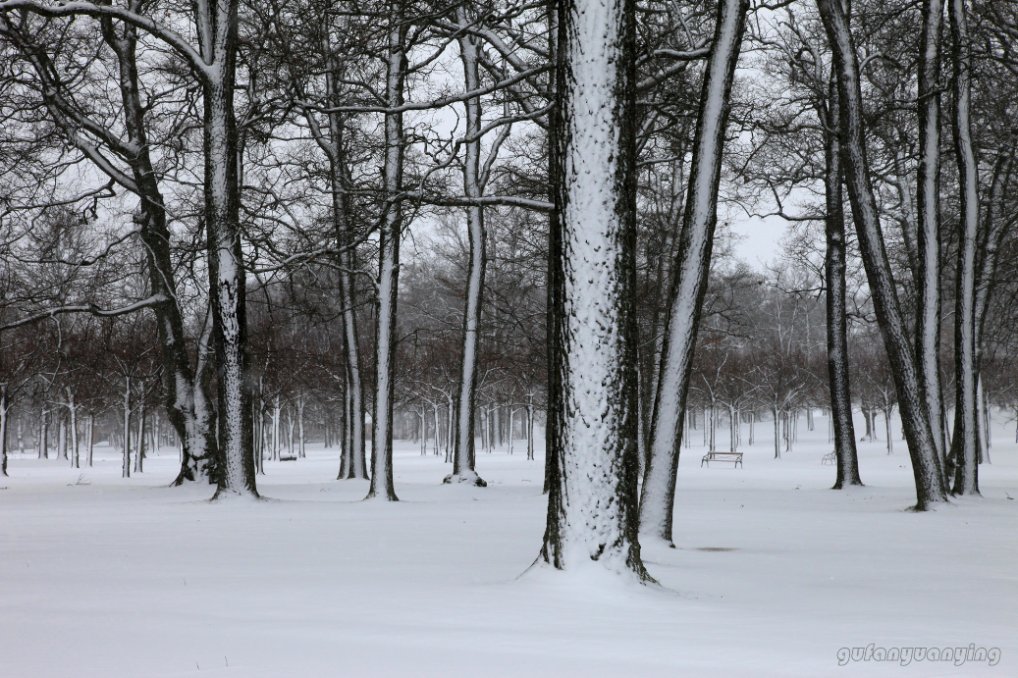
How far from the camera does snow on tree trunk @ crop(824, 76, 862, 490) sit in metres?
18.8

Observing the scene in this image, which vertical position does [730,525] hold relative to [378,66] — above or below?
below

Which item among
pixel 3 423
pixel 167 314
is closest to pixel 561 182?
pixel 167 314

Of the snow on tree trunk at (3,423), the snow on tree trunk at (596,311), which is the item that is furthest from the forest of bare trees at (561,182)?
the snow on tree trunk at (3,423)

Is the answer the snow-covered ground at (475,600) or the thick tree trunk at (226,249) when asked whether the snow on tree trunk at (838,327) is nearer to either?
the snow-covered ground at (475,600)

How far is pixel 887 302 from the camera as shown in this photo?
43.7ft

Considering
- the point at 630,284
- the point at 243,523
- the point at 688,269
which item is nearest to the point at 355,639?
the point at 630,284

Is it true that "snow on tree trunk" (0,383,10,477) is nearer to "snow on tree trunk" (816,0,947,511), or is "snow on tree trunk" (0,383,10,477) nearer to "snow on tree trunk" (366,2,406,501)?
"snow on tree trunk" (366,2,406,501)

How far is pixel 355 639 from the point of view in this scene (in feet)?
14.6

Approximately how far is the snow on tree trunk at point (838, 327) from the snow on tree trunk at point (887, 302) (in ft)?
17.5

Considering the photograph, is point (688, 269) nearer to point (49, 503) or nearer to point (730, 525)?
point (730, 525)

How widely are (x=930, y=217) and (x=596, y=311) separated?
1078 cm

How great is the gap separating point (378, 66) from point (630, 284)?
48.3ft

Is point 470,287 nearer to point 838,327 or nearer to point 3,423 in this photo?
point 838,327

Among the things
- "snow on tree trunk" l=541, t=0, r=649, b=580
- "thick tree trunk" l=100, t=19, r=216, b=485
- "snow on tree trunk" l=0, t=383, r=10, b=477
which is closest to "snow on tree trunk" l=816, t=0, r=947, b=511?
"snow on tree trunk" l=541, t=0, r=649, b=580
